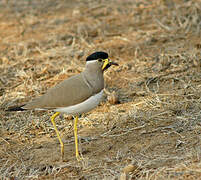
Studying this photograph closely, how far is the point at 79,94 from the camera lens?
12.1ft

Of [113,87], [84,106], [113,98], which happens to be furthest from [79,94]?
[113,87]

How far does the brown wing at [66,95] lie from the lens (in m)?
3.68

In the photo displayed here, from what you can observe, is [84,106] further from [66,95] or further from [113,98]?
[113,98]

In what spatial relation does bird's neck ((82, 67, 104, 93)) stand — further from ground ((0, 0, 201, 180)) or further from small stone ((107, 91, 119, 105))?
small stone ((107, 91, 119, 105))

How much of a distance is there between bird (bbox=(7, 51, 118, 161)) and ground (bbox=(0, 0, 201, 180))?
0.40 meters

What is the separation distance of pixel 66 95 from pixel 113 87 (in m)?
1.89

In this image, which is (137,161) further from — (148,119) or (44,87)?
(44,87)

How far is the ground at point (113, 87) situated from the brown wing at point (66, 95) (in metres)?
0.54

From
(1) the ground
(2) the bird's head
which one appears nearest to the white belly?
(2) the bird's head

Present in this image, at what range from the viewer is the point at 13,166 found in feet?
12.6

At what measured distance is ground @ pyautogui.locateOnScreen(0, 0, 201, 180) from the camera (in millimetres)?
3645

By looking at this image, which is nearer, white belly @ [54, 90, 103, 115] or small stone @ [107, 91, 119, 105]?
white belly @ [54, 90, 103, 115]

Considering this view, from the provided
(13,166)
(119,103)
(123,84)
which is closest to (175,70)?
(123,84)

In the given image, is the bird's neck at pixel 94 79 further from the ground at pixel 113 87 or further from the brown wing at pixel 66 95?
the ground at pixel 113 87
